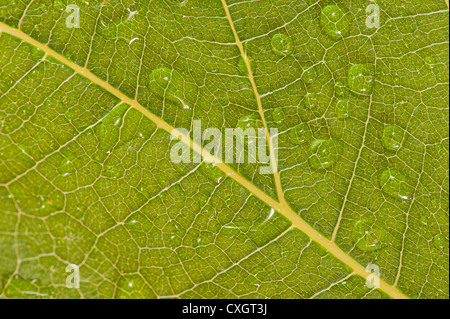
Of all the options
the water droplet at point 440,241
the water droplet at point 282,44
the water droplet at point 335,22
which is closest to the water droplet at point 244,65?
the water droplet at point 282,44

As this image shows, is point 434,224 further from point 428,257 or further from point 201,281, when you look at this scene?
point 201,281

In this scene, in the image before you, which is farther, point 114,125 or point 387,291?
point 387,291

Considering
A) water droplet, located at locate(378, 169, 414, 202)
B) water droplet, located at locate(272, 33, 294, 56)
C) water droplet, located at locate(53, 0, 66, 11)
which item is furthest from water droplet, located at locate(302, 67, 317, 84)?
water droplet, located at locate(53, 0, 66, 11)

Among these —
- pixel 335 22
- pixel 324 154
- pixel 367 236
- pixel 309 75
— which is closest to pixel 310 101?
pixel 309 75

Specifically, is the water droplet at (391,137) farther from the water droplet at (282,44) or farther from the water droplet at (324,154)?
the water droplet at (282,44)

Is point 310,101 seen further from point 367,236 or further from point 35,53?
point 35,53

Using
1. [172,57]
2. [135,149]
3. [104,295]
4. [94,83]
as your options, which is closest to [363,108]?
[172,57]
